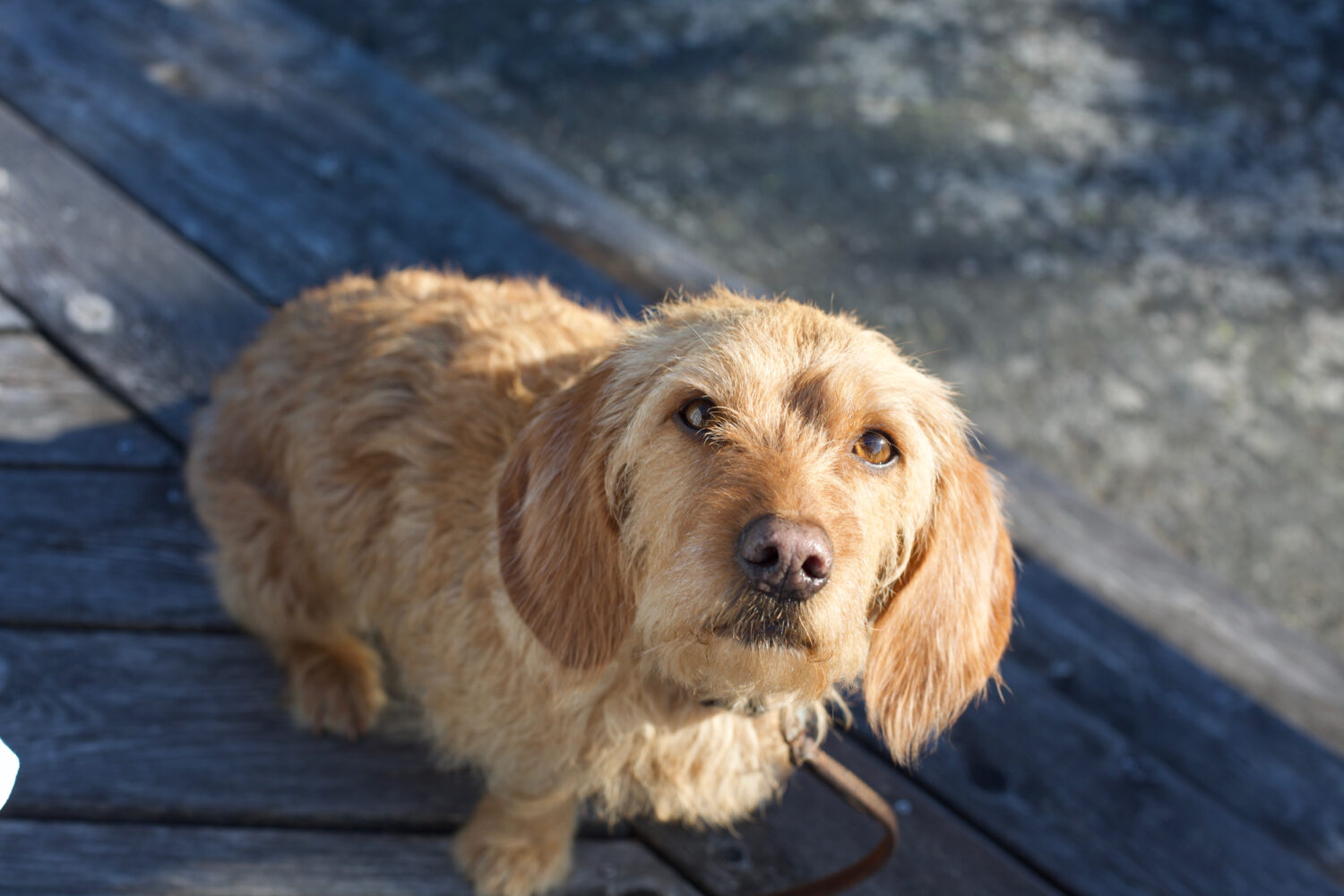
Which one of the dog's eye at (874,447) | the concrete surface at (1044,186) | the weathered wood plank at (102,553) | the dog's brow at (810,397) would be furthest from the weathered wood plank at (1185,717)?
the weathered wood plank at (102,553)

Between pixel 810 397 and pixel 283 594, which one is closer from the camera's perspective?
pixel 810 397

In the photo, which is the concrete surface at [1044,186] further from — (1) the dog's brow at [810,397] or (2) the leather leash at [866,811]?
(1) the dog's brow at [810,397]

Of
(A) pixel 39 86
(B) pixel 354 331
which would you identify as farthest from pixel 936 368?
(A) pixel 39 86

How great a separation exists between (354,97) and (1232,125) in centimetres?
468

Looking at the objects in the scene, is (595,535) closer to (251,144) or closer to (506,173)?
(506,173)

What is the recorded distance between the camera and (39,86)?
323 centimetres

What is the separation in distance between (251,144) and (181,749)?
2.11 meters

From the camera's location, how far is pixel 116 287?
2785 millimetres

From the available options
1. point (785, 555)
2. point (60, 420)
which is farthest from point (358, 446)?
point (60, 420)

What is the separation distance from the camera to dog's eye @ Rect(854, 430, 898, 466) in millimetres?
1542

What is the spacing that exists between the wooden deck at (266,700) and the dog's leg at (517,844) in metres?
0.06

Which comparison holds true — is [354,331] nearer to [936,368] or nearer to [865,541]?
[865,541]

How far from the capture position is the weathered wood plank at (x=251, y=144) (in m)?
2.95

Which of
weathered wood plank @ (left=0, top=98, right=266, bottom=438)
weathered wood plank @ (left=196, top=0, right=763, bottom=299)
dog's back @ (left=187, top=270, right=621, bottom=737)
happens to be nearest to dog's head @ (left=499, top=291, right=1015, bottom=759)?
dog's back @ (left=187, top=270, right=621, bottom=737)
